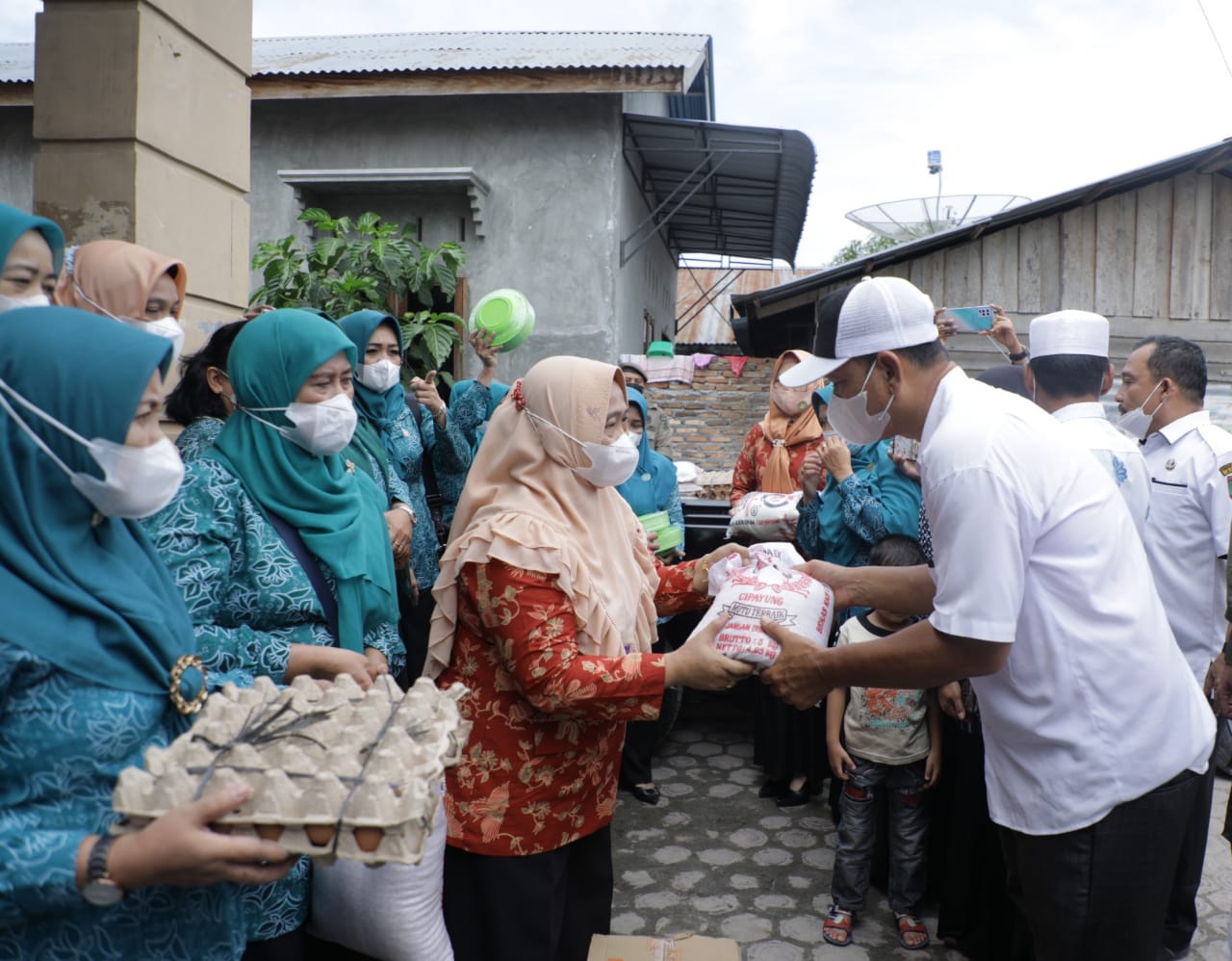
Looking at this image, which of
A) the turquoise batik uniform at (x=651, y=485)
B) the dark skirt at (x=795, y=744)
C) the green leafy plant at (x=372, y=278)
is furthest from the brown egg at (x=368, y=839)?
the green leafy plant at (x=372, y=278)

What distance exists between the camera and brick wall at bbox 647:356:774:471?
40.9 ft

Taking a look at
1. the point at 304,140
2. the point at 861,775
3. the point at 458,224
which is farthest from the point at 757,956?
the point at 304,140

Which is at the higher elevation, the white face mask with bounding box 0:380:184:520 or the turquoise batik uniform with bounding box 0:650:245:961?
the white face mask with bounding box 0:380:184:520

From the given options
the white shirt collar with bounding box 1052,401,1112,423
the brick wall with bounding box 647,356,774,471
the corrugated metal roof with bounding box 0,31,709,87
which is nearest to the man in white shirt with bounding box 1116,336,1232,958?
the white shirt collar with bounding box 1052,401,1112,423

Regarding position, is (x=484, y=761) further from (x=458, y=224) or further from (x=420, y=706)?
(x=458, y=224)

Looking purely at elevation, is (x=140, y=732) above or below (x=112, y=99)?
below

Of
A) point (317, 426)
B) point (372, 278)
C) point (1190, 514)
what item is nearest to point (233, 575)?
point (317, 426)

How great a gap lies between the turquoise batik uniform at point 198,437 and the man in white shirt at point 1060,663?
1.74 metres

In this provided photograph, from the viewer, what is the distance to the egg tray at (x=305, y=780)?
1343 millimetres

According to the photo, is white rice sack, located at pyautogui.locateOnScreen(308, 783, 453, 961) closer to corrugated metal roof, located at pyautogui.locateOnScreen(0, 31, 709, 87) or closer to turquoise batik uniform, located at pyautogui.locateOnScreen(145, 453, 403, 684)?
turquoise batik uniform, located at pyautogui.locateOnScreen(145, 453, 403, 684)

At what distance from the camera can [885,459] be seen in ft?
13.7

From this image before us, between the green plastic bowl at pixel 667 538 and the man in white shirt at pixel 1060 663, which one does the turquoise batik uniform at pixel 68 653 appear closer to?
the man in white shirt at pixel 1060 663

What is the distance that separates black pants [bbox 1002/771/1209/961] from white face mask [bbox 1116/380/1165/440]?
2.47 meters

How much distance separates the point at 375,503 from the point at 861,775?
2.20 metres
